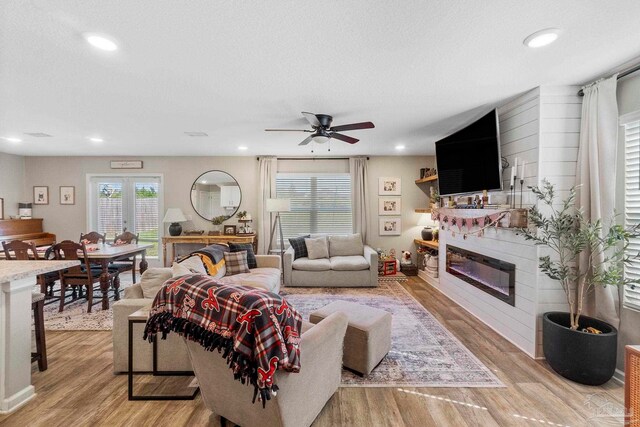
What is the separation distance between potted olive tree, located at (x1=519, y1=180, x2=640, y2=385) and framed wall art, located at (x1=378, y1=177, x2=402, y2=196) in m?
3.50

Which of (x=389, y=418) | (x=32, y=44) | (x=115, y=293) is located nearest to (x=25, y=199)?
(x=115, y=293)

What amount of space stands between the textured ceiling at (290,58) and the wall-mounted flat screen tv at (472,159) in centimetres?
24

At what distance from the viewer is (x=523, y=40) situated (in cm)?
192

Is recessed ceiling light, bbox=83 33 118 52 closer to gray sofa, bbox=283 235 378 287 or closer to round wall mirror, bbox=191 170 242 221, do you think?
gray sofa, bbox=283 235 378 287

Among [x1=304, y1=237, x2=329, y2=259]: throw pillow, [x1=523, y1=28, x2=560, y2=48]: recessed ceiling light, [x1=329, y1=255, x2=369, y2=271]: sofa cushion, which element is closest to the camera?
[x1=523, y1=28, x2=560, y2=48]: recessed ceiling light

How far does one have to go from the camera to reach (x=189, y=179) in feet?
20.1

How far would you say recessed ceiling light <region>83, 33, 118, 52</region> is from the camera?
188 cm

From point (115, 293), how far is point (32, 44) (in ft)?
11.3

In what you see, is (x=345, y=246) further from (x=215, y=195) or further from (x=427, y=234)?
(x=215, y=195)

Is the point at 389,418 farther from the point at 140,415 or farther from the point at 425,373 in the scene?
the point at 140,415

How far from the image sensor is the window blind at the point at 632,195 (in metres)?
2.25

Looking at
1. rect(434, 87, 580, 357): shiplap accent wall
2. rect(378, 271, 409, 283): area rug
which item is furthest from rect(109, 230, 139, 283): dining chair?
rect(434, 87, 580, 357): shiplap accent wall

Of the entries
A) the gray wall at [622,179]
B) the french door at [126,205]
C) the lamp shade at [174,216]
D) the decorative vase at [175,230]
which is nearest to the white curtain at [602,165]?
the gray wall at [622,179]

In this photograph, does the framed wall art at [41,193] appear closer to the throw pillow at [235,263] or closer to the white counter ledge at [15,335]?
the throw pillow at [235,263]
